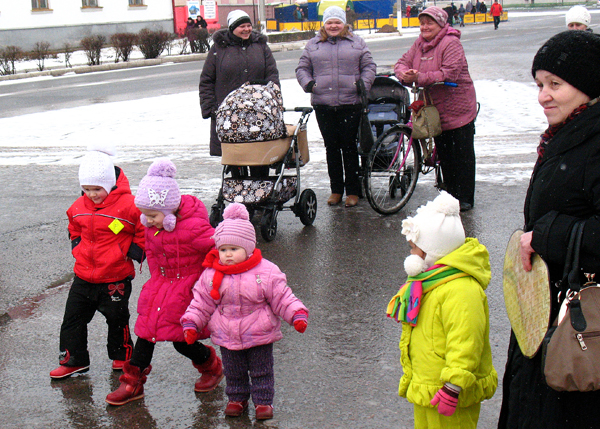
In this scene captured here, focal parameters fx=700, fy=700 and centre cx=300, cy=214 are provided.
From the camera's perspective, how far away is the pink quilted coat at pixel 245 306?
337cm

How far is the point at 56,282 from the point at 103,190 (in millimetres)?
1998

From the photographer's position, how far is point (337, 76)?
7.00 meters

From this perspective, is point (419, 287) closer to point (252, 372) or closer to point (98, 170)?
point (252, 372)

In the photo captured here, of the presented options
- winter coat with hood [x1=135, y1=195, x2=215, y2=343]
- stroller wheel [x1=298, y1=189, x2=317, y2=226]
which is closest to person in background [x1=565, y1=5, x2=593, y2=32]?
stroller wheel [x1=298, y1=189, x2=317, y2=226]

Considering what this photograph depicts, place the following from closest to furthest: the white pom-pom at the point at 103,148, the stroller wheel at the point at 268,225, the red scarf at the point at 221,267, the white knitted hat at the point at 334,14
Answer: the red scarf at the point at 221,267 → the white pom-pom at the point at 103,148 → the stroller wheel at the point at 268,225 → the white knitted hat at the point at 334,14

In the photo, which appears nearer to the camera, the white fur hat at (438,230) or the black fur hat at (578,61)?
the black fur hat at (578,61)

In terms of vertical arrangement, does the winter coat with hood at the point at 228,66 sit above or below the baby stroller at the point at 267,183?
above

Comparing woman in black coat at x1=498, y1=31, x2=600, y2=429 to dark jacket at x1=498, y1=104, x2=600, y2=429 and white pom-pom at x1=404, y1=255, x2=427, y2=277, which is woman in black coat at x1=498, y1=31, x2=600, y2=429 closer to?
dark jacket at x1=498, y1=104, x2=600, y2=429

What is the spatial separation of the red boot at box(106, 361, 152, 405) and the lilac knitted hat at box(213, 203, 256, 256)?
88 centimetres

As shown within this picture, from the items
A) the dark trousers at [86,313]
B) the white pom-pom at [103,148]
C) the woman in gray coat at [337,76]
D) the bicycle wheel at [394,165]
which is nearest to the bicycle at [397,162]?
the bicycle wheel at [394,165]

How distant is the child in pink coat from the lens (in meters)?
3.61

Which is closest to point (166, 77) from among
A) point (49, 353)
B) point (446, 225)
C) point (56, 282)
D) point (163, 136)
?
point (163, 136)

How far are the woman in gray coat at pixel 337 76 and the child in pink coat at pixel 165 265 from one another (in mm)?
3540

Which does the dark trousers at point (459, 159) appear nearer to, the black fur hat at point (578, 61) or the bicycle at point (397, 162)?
the bicycle at point (397, 162)
